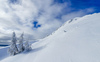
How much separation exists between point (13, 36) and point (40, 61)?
1936cm

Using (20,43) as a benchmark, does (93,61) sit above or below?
below

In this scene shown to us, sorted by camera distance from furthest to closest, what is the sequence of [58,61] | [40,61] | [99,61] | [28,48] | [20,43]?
[20,43] → [28,48] → [40,61] → [58,61] → [99,61]

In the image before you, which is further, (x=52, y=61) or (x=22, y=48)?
(x=22, y=48)

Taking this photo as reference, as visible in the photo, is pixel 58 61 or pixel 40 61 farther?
pixel 40 61

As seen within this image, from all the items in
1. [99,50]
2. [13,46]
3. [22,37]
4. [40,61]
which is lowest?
[40,61]

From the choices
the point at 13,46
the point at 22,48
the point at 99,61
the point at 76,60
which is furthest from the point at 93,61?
the point at 13,46

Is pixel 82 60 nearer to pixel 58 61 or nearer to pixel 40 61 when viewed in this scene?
pixel 58 61

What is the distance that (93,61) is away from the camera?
8281mm

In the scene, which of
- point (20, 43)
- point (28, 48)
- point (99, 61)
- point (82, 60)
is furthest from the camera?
point (20, 43)

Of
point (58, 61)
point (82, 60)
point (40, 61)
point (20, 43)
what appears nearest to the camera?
point (82, 60)

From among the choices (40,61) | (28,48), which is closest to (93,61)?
(40,61)

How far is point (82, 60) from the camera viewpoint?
347 inches

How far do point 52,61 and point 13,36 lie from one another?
21.4m

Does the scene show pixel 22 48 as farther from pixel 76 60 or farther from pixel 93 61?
pixel 93 61
